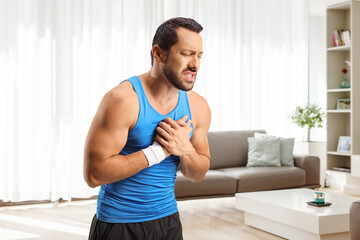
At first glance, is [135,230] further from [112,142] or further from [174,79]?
[174,79]

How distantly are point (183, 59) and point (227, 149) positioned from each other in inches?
164

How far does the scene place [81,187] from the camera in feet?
17.4

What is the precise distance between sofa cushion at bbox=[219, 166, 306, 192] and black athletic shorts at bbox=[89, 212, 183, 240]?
3.42 m

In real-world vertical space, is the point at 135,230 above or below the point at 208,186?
above

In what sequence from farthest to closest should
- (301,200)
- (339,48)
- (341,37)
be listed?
1. (341,37)
2. (339,48)
3. (301,200)

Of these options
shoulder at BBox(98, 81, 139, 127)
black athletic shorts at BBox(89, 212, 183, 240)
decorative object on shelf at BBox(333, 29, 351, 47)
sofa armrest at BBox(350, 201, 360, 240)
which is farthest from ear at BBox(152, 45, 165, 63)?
decorative object on shelf at BBox(333, 29, 351, 47)

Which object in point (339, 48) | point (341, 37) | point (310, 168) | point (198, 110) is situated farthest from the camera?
point (341, 37)

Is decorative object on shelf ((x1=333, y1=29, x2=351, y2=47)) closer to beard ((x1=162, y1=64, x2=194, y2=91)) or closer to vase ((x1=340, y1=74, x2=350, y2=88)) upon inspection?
vase ((x1=340, y1=74, x2=350, y2=88))

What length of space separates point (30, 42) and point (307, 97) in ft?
13.0

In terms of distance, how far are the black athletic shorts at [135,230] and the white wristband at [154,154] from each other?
7.2 inches

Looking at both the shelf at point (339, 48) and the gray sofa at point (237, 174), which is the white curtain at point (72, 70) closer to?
the gray sofa at point (237, 174)

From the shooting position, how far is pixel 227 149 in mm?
5246

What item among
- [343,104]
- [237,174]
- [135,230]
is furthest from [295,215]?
[343,104]

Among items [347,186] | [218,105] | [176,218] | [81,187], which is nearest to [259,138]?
[218,105]
